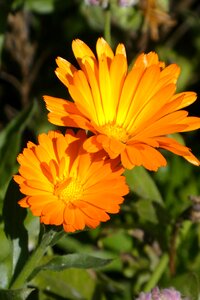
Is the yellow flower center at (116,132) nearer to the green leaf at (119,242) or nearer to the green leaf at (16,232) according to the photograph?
the green leaf at (16,232)

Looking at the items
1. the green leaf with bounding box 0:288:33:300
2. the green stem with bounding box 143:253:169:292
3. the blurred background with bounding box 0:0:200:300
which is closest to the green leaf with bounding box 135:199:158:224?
the blurred background with bounding box 0:0:200:300

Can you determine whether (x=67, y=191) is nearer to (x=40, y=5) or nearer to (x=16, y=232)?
(x=16, y=232)

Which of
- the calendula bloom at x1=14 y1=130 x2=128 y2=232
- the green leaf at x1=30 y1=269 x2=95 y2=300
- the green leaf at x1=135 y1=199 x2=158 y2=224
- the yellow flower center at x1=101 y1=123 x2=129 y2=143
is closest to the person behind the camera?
the calendula bloom at x1=14 y1=130 x2=128 y2=232

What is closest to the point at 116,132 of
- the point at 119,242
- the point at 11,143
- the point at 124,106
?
the point at 124,106

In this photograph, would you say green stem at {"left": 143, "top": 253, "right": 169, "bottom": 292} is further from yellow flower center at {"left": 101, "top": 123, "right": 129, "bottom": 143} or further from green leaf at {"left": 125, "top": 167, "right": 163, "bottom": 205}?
yellow flower center at {"left": 101, "top": 123, "right": 129, "bottom": 143}

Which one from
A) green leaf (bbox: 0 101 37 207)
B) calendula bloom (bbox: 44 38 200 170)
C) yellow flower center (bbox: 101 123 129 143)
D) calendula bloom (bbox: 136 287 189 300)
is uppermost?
calendula bloom (bbox: 44 38 200 170)

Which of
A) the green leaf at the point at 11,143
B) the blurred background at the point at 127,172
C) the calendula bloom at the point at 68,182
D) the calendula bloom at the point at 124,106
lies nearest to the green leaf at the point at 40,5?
the blurred background at the point at 127,172
